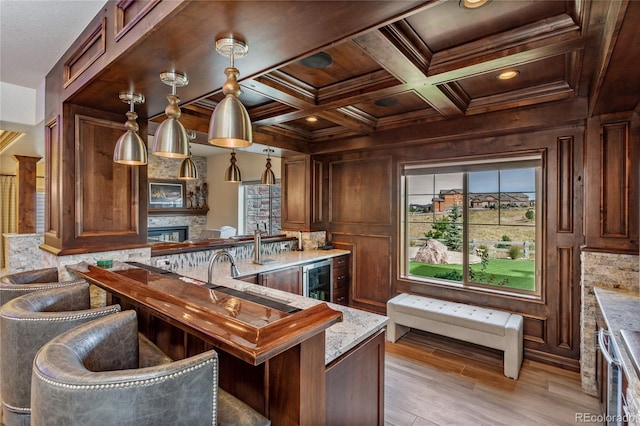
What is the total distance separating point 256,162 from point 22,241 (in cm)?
415

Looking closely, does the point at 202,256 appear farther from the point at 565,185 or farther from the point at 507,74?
the point at 565,185

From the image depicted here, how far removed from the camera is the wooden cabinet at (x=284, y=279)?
3365 mm

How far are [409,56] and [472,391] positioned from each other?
2695 mm

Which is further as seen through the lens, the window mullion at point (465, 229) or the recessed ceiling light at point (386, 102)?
the window mullion at point (465, 229)

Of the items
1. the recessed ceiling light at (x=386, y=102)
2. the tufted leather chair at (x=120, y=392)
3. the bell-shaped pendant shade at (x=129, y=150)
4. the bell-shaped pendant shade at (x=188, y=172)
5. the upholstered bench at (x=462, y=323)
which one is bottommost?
the upholstered bench at (x=462, y=323)

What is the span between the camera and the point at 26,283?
2.16m

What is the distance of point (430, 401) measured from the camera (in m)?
2.54

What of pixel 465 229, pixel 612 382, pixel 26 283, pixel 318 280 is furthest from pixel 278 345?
pixel 465 229

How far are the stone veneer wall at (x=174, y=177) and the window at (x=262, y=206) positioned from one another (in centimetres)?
136

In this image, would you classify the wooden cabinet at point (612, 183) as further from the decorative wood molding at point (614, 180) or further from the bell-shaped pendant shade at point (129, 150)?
the bell-shaped pendant shade at point (129, 150)

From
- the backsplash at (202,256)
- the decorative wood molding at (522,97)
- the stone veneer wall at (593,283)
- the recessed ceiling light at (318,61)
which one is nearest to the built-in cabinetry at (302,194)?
the backsplash at (202,256)

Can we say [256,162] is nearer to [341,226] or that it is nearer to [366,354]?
[341,226]

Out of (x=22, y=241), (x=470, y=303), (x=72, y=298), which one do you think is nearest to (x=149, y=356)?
(x=72, y=298)

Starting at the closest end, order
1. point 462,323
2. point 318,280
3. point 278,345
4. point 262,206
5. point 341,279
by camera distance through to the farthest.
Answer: point 278,345
point 462,323
point 318,280
point 341,279
point 262,206
